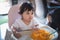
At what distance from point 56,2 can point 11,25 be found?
0.28 m

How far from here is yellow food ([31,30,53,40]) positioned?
2.44 ft

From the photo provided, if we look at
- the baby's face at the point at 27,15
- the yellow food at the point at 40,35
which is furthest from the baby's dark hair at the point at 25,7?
the yellow food at the point at 40,35

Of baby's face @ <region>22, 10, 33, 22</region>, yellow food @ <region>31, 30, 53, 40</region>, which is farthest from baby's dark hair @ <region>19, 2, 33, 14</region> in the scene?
yellow food @ <region>31, 30, 53, 40</region>

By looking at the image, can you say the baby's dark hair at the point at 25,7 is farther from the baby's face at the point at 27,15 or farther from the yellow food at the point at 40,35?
the yellow food at the point at 40,35

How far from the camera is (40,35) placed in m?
0.75

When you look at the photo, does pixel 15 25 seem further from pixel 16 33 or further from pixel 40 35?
pixel 40 35

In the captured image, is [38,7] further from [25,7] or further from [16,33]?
[16,33]

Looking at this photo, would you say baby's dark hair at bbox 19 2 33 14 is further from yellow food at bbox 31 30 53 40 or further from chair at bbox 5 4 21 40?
yellow food at bbox 31 30 53 40

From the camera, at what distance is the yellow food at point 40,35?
0.74 m

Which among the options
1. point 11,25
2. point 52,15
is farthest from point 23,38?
point 52,15

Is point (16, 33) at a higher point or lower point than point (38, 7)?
lower

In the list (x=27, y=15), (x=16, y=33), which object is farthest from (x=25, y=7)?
(x=16, y=33)

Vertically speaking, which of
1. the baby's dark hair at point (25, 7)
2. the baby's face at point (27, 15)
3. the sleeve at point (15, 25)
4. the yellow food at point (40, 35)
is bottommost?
the yellow food at point (40, 35)

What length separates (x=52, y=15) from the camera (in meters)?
0.76
